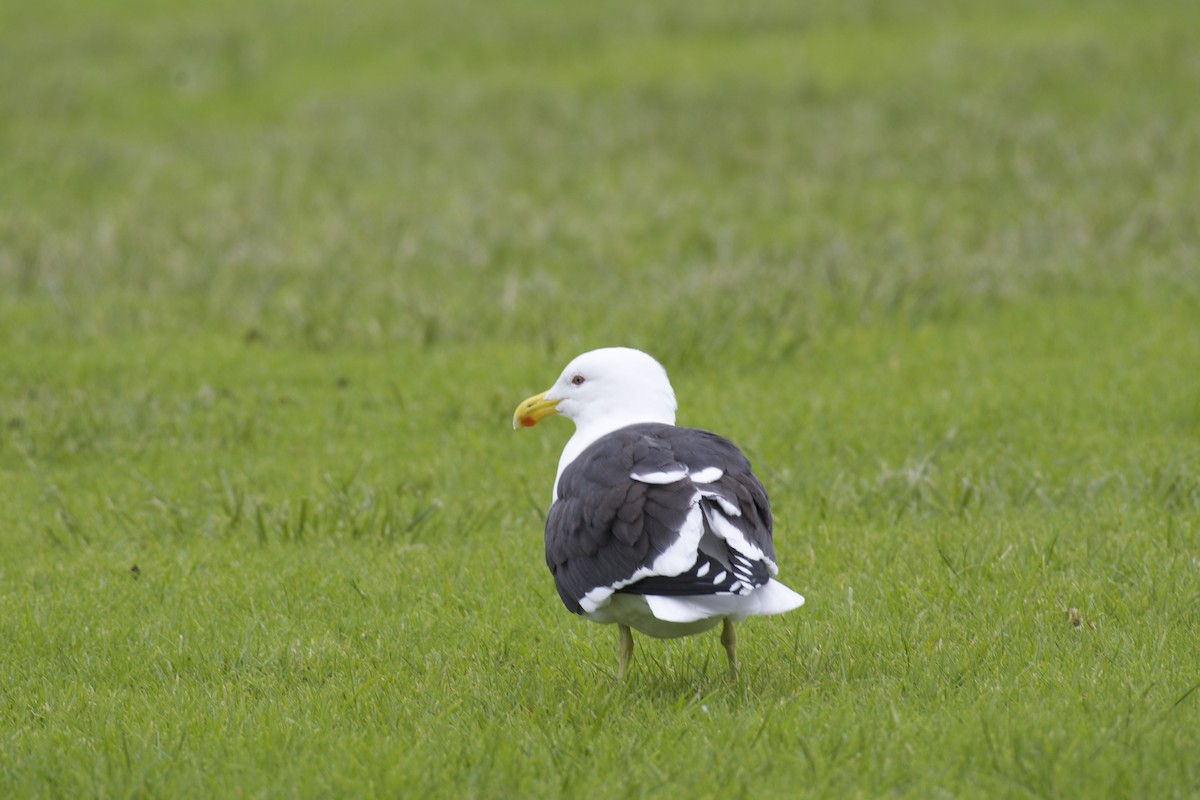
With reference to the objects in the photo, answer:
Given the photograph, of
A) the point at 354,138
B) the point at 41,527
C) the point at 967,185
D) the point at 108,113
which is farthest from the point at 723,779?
the point at 108,113

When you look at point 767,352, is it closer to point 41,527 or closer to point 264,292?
point 264,292

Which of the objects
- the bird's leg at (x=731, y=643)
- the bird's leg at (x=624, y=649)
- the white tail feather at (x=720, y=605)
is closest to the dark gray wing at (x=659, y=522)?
the white tail feather at (x=720, y=605)

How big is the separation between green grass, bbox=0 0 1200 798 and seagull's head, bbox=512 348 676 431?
84 centimetres

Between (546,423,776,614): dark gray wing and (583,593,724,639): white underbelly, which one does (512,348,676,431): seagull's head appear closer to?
(546,423,776,614): dark gray wing

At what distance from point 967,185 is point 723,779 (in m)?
10.3

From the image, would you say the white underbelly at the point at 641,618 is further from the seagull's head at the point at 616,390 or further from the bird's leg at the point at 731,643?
the seagull's head at the point at 616,390

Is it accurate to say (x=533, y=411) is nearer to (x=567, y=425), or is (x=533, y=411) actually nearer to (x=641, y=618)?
(x=641, y=618)

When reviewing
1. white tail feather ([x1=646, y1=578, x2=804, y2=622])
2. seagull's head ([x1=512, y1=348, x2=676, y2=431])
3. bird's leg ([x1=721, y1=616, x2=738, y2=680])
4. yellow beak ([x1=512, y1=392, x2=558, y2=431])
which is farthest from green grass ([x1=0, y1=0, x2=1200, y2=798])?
seagull's head ([x1=512, y1=348, x2=676, y2=431])

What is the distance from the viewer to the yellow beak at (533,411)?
5.69 meters

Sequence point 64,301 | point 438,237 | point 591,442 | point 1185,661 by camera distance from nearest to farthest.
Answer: point 1185,661 → point 591,442 → point 64,301 → point 438,237

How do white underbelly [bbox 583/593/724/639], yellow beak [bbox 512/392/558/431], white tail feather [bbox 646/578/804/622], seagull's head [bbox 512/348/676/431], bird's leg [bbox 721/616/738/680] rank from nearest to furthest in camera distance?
white tail feather [bbox 646/578/804/622], white underbelly [bbox 583/593/724/639], bird's leg [bbox 721/616/738/680], seagull's head [bbox 512/348/676/431], yellow beak [bbox 512/392/558/431]

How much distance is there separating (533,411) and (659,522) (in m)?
1.40

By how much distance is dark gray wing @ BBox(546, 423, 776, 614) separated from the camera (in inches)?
172

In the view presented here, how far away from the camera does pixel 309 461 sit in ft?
25.5
